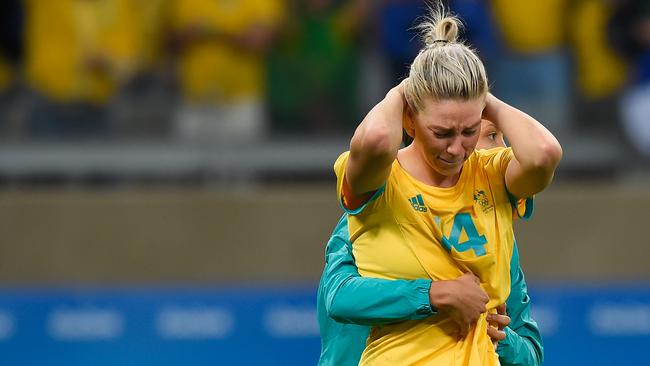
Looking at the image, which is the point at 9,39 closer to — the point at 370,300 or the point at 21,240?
the point at 21,240

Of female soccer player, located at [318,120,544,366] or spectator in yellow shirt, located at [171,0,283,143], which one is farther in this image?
spectator in yellow shirt, located at [171,0,283,143]

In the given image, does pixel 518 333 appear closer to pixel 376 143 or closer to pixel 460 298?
pixel 460 298

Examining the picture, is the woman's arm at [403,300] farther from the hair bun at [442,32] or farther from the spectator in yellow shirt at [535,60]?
the spectator in yellow shirt at [535,60]

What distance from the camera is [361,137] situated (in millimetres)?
3199

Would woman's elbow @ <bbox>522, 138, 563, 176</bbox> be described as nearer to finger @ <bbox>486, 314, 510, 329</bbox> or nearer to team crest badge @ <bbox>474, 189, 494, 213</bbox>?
team crest badge @ <bbox>474, 189, 494, 213</bbox>

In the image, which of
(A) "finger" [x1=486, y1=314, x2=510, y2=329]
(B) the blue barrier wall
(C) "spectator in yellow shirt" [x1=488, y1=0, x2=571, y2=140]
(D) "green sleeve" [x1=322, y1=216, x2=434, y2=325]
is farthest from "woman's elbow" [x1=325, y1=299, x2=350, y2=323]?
(C) "spectator in yellow shirt" [x1=488, y1=0, x2=571, y2=140]

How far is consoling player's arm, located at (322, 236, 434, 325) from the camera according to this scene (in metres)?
3.26

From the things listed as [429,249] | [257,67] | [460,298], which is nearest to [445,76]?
[429,249]

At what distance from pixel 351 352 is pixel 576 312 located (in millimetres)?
3326

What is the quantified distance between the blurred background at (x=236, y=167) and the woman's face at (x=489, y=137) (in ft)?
9.68

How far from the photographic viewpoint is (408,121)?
339 centimetres

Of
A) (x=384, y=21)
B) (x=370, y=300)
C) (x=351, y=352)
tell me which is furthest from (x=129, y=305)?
(x=370, y=300)

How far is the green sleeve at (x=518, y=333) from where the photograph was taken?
3541 mm

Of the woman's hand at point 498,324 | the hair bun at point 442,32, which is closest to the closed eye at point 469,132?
the hair bun at point 442,32
